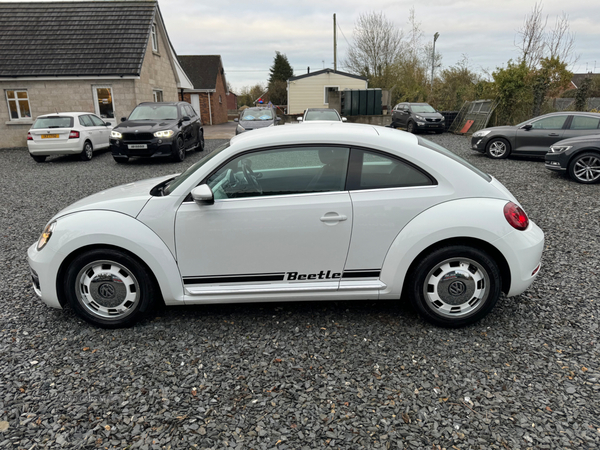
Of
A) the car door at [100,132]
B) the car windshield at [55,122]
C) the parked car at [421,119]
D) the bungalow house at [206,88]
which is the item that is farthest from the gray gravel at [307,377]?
the bungalow house at [206,88]

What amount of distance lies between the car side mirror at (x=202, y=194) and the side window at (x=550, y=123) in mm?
12477

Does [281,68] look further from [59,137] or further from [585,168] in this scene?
[585,168]

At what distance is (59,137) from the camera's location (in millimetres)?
13938

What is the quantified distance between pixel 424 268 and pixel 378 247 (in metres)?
0.40

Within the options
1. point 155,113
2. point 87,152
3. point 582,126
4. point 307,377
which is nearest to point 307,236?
point 307,377

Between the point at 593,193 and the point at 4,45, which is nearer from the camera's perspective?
the point at 593,193

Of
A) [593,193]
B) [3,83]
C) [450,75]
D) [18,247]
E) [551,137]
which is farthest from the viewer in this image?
[450,75]

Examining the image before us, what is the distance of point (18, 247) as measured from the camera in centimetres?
583

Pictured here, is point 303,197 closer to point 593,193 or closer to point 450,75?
point 593,193

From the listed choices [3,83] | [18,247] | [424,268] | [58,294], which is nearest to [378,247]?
[424,268]

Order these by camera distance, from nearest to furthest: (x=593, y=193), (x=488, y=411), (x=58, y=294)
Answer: (x=488, y=411) < (x=58, y=294) < (x=593, y=193)

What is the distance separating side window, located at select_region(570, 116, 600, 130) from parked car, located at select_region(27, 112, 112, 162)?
1526 centimetres

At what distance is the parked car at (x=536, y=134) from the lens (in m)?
11.8

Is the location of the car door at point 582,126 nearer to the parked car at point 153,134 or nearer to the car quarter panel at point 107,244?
the parked car at point 153,134
